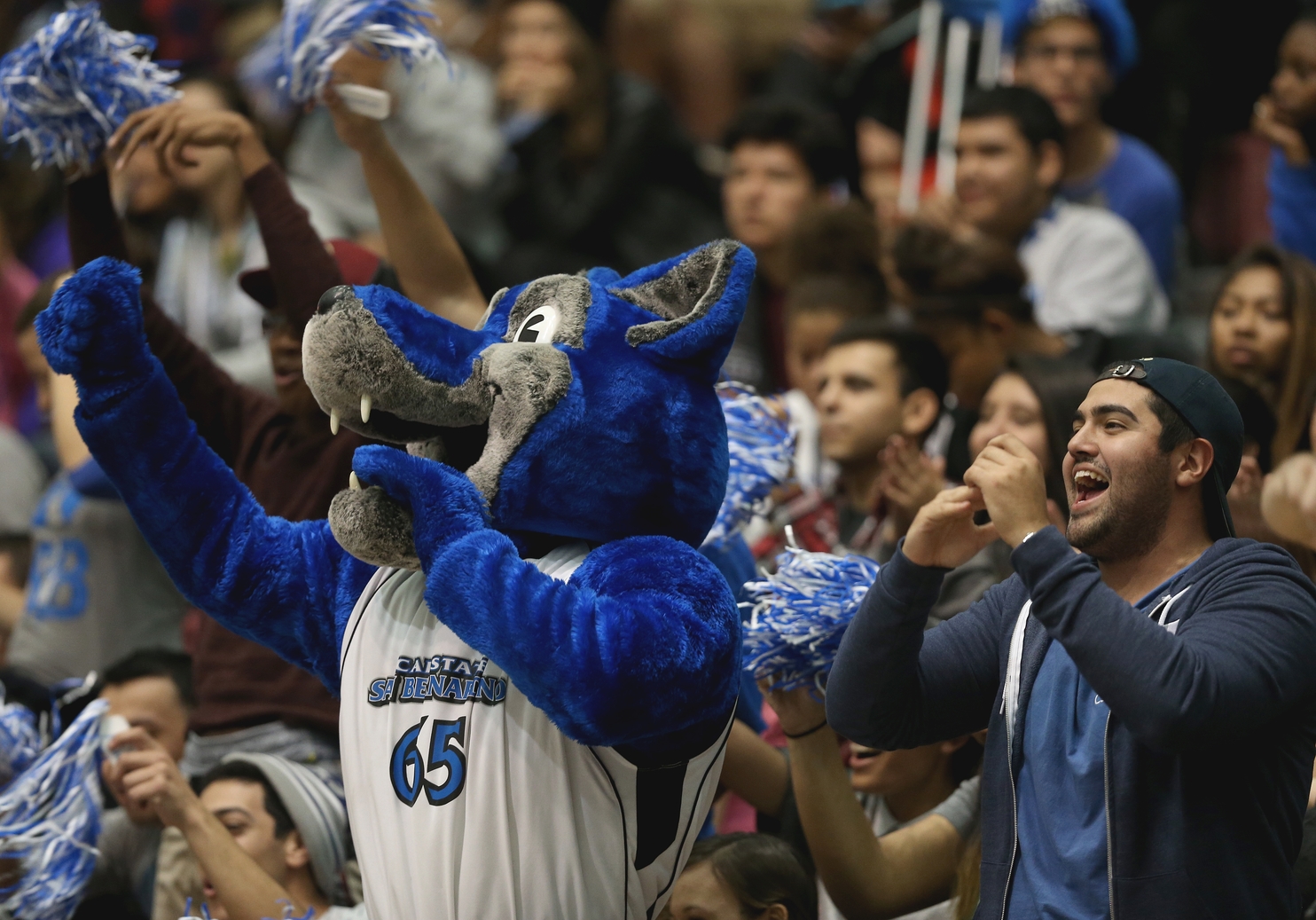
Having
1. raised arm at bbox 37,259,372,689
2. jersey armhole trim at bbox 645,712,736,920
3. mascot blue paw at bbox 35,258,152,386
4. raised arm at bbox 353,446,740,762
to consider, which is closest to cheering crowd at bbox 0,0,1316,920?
jersey armhole trim at bbox 645,712,736,920

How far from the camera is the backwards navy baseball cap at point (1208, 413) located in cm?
260

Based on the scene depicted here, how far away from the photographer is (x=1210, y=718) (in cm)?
227

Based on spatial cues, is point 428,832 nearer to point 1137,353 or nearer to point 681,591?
point 681,591

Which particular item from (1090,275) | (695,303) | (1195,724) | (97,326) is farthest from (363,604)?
(1090,275)

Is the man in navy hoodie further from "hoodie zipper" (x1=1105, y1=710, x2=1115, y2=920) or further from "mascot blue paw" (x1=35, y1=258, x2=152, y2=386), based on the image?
"mascot blue paw" (x1=35, y1=258, x2=152, y2=386)

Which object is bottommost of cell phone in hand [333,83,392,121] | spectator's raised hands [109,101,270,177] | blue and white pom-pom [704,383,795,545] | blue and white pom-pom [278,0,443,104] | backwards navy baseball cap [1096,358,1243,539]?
blue and white pom-pom [704,383,795,545]

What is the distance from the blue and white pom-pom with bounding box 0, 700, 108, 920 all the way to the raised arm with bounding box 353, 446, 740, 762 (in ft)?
4.66

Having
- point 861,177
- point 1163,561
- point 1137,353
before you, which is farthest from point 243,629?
point 861,177

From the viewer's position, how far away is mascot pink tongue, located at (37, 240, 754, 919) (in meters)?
2.36

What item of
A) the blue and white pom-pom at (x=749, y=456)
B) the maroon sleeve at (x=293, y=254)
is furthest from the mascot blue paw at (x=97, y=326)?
the blue and white pom-pom at (x=749, y=456)

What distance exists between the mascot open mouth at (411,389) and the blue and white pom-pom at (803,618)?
2.37 ft

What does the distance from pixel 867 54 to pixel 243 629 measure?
475 cm

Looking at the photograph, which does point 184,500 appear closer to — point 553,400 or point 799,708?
point 553,400

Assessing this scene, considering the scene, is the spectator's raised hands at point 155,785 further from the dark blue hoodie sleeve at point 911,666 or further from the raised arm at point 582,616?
the dark blue hoodie sleeve at point 911,666
